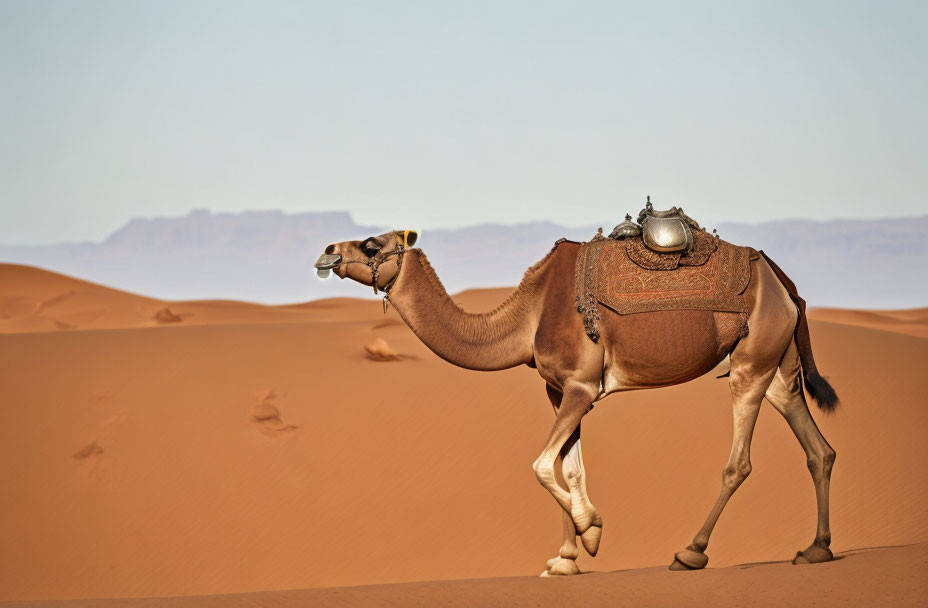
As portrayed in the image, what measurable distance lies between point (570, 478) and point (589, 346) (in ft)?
3.52

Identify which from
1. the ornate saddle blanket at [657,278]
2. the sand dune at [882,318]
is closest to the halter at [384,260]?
the ornate saddle blanket at [657,278]

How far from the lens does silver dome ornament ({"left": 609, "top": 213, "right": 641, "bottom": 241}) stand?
10.5m

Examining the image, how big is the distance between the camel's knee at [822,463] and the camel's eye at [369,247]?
400cm

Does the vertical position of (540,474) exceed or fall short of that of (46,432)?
it exceeds it

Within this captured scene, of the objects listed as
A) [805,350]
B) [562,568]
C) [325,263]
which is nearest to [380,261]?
[325,263]

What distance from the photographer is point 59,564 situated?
56.8ft

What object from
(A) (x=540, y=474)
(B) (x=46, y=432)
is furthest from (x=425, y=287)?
(B) (x=46, y=432)

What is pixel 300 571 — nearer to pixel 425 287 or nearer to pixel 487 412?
pixel 487 412

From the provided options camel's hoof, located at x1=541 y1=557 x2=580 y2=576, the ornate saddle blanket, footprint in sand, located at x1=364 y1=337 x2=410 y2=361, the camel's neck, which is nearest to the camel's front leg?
Answer: camel's hoof, located at x1=541 y1=557 x2=580 y2=576

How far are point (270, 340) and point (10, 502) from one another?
6191 millimetres

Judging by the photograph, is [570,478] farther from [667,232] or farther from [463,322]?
[667,232]

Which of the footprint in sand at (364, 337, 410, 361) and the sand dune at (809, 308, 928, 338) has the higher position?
the footprint in sand at (364, 337, 410, 361)

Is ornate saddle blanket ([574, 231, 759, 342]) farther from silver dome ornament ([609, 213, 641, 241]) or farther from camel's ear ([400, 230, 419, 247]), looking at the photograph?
camel's ear ([400, 230, 419, 247])

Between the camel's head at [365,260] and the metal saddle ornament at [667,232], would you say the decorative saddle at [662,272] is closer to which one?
the metal saddle ornament at [667,232]
